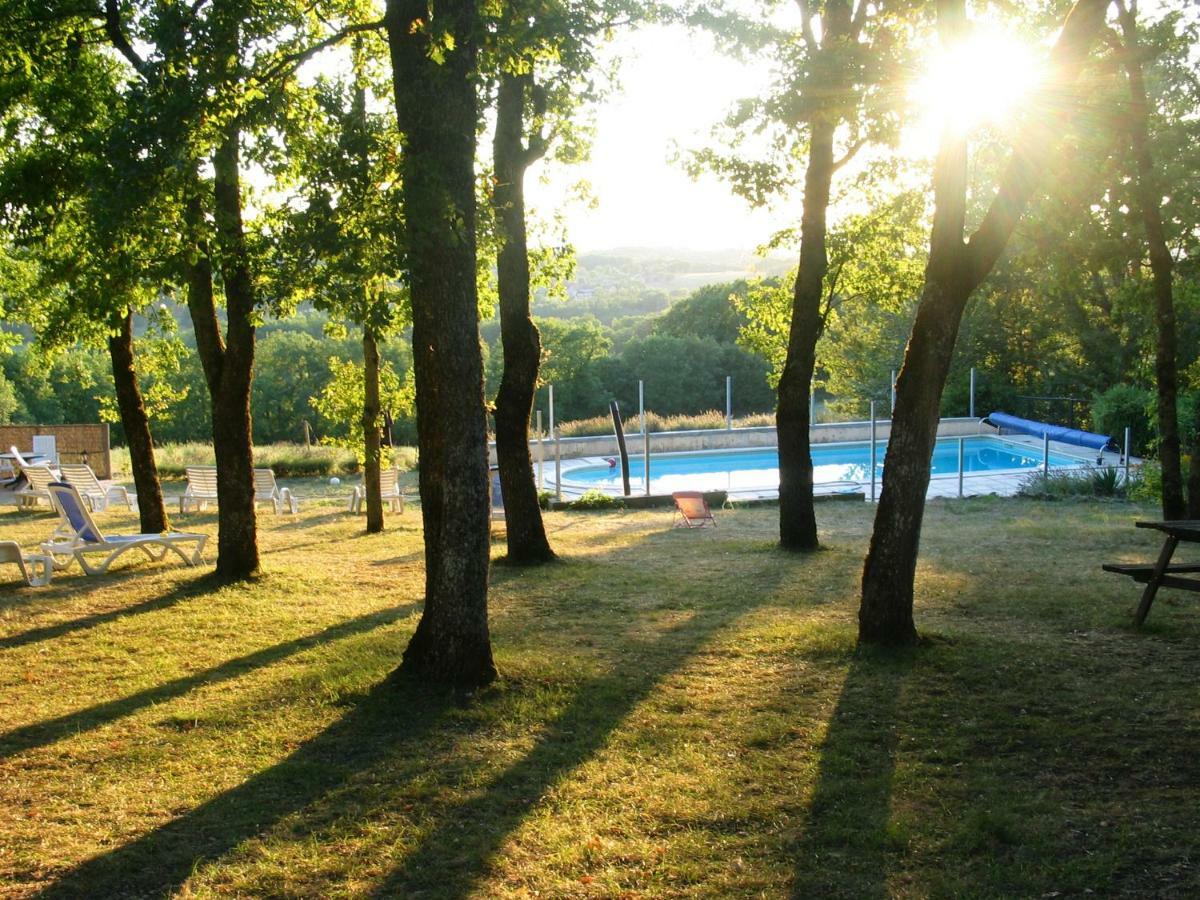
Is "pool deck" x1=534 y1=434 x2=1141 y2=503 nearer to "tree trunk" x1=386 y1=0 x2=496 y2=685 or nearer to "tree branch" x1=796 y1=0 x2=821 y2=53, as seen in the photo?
"tree branch" x1=796 y1=0 x2=821 y2=53

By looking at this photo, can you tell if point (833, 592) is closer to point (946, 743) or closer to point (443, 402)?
point (946, 743)

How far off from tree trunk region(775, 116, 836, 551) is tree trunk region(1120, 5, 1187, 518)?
3166 mm

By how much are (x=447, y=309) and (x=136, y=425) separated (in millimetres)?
7085

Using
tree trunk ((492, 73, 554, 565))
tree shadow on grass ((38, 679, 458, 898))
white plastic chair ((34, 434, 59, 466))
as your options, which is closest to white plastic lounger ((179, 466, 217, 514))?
white plastic chair ((34, 434, 59, 466))

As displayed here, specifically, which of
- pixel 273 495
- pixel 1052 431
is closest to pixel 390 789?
pixel 273 495

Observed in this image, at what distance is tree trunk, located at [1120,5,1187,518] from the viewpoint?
1118 cm

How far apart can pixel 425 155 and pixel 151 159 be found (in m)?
1.78

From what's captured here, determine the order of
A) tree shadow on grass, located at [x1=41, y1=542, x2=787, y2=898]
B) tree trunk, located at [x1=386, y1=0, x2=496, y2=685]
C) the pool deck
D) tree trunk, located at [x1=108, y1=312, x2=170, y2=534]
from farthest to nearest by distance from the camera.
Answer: the pool deck, tree trunk, located at [x1=108, y1=312, x2=170, y2=534], tree trunk, located at [x1=386, y1=0, x2=496, y2=685], tree shadow on grass, located at [x1=41, y1=542, x2=787, y2=898]

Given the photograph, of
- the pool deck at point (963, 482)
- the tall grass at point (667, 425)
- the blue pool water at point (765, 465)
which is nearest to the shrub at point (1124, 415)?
the pool deck at point (963, 482)

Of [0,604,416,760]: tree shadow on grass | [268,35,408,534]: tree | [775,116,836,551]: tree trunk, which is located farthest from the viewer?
[775,116,836,551]: tree trunk

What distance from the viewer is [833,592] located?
896 cm

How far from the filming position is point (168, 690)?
6.05m

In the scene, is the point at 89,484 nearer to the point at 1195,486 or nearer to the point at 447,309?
the point at 447,309

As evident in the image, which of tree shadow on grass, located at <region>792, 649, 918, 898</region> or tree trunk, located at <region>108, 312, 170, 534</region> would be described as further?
tree trunk, located at <region>108, 312, 170, 534</region>
